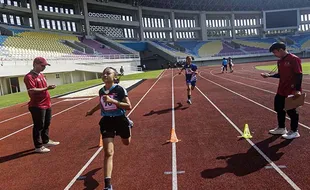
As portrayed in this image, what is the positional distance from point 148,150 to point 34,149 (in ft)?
9.14

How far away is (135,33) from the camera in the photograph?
63094mm

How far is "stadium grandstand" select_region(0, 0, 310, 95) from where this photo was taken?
3259 centimetres

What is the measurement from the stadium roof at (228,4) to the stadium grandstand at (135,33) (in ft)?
0.81

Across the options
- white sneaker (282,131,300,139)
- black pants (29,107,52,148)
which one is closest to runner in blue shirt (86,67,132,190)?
black pants (29,107,52,148)

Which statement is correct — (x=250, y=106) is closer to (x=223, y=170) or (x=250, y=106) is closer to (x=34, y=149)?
(x=223, y=170)

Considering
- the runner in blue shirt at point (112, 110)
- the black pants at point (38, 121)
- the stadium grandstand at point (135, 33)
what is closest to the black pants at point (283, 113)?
the runner in blue shirt at point (112, 110)

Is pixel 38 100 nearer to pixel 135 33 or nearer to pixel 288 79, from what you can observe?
pixel 288 79

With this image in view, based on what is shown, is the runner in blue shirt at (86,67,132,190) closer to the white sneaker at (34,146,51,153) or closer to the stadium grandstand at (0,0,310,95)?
the white sneaker at (34,146,51,153)

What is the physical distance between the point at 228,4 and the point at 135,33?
87.8 feet

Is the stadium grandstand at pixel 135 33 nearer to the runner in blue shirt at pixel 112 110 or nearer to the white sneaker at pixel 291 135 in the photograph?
the runner in blue shirt at pixel 112 110

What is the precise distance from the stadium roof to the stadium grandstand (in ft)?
0.81

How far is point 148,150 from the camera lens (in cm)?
562

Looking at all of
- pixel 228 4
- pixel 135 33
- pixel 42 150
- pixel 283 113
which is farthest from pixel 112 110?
pixel 228 4

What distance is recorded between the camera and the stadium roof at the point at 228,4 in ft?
210
